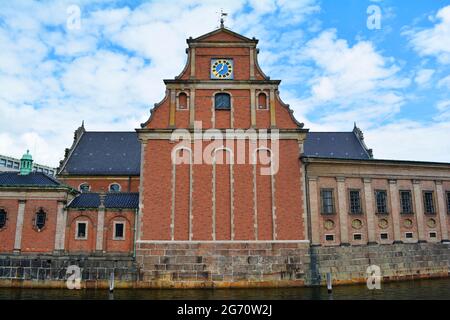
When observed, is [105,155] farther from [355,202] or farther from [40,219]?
[355,202]

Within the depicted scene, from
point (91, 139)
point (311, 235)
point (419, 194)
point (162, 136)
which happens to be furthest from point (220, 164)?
point (91, 139)

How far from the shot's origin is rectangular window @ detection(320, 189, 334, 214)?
29031mm

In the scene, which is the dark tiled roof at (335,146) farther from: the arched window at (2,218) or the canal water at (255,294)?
the arched window at (2,218)

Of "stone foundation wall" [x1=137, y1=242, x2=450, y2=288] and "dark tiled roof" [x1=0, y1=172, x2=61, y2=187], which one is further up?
"dark tiled roof" [x1=0, y1=172, x2=61, y2=187]

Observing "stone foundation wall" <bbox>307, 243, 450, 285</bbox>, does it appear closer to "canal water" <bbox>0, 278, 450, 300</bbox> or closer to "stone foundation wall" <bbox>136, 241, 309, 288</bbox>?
"stone foundation wall" <bbox>136, 241, 309, 288</bbox>

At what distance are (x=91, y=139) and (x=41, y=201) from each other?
16.5 m

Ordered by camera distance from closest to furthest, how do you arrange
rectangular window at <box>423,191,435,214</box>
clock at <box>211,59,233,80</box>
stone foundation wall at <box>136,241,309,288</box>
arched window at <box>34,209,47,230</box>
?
stone foundation wall at <box>136,241,309,288</box> < arched window at <box>34,209,47,230</box> < clock at <box>211,59,233,80</box> < rectangular window at <box>423,191,435,214</box>

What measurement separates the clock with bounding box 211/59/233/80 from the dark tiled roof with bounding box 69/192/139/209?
1189 centimetres

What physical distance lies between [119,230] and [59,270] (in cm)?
492

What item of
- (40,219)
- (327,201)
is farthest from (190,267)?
(40,219)

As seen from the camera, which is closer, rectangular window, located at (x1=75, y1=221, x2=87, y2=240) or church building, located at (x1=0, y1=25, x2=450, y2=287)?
church building, located at (x1=0, y1=25, x2=450, y2=287)

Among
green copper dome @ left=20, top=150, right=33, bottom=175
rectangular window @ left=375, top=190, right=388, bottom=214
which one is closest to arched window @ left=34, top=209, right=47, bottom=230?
green copper dome @ left=20, top=150, right=33, bottom=175

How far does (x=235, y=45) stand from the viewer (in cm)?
2975
